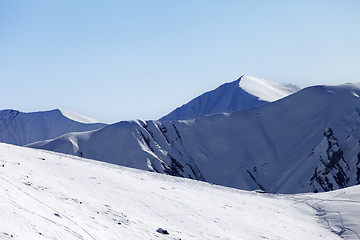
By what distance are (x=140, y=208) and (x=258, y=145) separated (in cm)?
14045

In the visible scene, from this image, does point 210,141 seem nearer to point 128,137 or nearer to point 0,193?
point 128,137

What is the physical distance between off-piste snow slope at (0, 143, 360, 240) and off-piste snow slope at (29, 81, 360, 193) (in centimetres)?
9110

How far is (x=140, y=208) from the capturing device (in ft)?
77.3

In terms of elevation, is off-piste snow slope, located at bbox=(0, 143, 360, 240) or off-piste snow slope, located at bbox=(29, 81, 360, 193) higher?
off-piste snow slope, located at bbox=(0, 143, 360, 240)

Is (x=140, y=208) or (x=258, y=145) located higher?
(x=140, y=208)

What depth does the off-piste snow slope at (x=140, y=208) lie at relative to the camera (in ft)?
54.7

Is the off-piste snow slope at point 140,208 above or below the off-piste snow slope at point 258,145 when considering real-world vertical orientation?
above

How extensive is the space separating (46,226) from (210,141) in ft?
505

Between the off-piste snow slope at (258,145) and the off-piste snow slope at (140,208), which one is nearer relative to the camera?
the off-piste snow slope at (140,208)

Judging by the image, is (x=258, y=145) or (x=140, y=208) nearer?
(x=140, y=208)

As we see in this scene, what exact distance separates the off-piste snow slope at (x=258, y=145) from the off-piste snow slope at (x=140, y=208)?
9110 cm

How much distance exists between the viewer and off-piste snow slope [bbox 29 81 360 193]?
132325 mm

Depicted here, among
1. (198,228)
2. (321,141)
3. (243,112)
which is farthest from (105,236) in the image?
(243,112)

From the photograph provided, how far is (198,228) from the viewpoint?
2267cm
